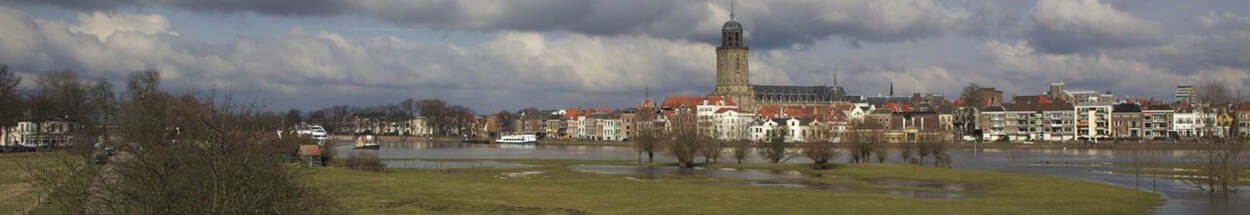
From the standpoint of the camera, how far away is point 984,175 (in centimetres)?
7081

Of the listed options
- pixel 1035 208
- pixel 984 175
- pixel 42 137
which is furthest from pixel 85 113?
pixel 1035 208

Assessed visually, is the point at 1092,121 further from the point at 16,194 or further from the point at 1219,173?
the point at 16,194

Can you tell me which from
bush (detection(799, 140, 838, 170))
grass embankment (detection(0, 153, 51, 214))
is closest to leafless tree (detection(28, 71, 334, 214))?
grass embankment (detection(0, 153, 51, 214))

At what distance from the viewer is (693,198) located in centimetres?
4881

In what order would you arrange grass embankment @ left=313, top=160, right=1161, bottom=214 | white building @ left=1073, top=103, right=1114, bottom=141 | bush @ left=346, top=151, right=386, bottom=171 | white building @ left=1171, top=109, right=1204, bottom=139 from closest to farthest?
grass embankment @ left=313, top=160, right=1161, bottom=214
bush @ left=346, top=151, right=386, bottom=171
white building @ left=1171, top=109, right=1204, bottom=139
white building @ left=1073, top=103, right=1114, bottom=141

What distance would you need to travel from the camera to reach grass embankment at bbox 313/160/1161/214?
4284 cm

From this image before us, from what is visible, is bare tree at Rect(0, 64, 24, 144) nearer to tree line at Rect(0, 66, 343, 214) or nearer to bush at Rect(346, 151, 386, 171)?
bush at Rect(346, 151, 386, 171)

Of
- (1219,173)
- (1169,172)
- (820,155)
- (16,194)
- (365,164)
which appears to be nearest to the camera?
(16,194)

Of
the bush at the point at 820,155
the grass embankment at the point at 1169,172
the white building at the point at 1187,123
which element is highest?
the white building at the point at 1187,123

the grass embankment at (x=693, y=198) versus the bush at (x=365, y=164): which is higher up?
the bush at (x=365, y=164)

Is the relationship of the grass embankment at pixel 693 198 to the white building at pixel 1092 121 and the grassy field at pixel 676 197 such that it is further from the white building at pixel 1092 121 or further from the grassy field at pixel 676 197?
the white building at pixel 1092 121

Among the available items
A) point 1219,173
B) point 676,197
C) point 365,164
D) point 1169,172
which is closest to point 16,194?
point 676,197

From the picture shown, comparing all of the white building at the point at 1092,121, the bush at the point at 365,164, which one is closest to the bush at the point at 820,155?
the bush at the point at 365,164

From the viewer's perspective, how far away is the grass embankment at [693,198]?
141 ft
